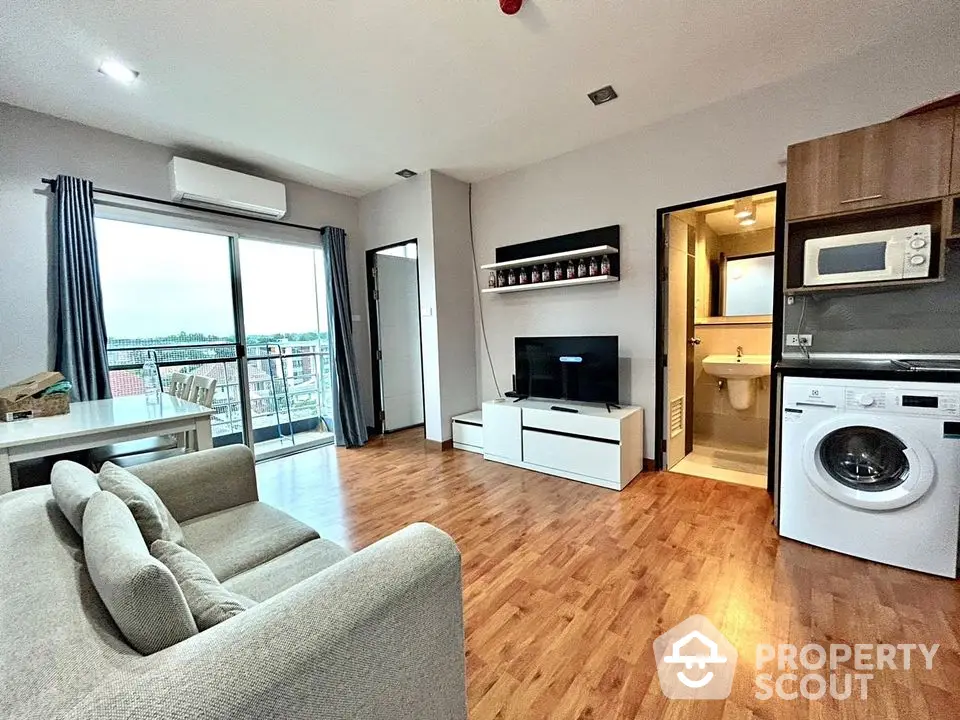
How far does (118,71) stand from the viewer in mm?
2373

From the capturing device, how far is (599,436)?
10.2 feet

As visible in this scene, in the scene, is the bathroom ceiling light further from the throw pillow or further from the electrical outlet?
the throw pillow

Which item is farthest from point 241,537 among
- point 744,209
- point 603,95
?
point 744,209

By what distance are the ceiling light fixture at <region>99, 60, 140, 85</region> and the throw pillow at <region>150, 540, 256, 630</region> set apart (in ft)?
9.16

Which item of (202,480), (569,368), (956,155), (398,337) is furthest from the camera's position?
(398,337)

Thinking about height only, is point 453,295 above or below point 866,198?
below

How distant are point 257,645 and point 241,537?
3.63ft

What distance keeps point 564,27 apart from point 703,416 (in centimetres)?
381

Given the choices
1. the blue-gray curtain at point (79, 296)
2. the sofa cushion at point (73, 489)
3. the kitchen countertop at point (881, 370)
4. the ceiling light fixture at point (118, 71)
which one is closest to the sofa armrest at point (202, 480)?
the sofa cushion at point (73, 489)

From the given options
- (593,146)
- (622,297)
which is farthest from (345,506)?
(593,146)

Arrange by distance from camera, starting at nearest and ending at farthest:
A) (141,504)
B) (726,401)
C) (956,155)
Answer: (141,504)
(956,155)
(726,401)

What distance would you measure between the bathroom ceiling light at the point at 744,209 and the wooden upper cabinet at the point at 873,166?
3.20ft

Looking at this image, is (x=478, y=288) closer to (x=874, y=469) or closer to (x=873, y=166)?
(x=873, y=166)

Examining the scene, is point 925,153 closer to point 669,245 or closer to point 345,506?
point 669,245
